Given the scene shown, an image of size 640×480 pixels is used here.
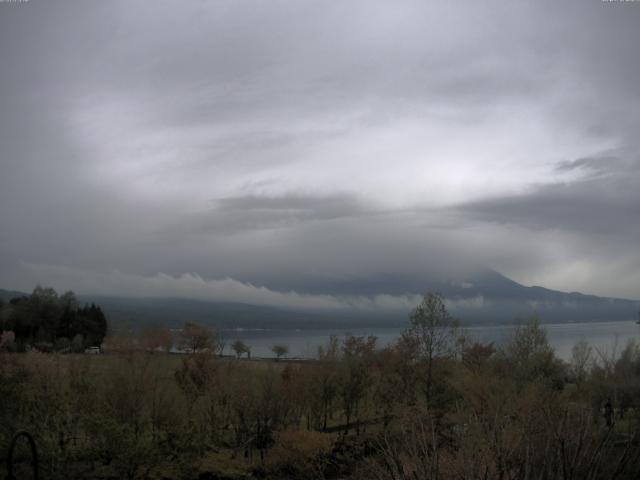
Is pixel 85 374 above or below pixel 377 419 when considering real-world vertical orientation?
above

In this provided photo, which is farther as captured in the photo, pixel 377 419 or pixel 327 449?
pixel 377 419

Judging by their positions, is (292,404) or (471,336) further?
(471,336)

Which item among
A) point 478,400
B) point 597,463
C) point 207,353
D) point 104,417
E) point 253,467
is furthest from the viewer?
point 207,353

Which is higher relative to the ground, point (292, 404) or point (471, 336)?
point (471, 336)

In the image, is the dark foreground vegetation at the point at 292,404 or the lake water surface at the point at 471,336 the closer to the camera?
the dark foreground vegetation at the point at 292,404

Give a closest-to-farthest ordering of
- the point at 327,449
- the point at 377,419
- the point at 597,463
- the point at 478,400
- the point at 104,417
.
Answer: the point at 597,463
the point at 104,417
the point at 327,449
the point at 478,400
the point at 377,419

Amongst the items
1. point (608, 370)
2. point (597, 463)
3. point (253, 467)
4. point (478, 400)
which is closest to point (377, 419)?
point (478, 400)

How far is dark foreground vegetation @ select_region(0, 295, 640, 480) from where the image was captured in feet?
69.6

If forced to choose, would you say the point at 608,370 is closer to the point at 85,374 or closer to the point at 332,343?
the point at 332,343

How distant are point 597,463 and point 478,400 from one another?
22.7m

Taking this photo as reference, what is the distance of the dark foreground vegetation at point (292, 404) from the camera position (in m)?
21.2

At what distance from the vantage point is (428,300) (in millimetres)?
34969

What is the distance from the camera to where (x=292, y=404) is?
32.1 metres

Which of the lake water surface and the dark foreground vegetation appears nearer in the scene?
the dark foreground vegetation
